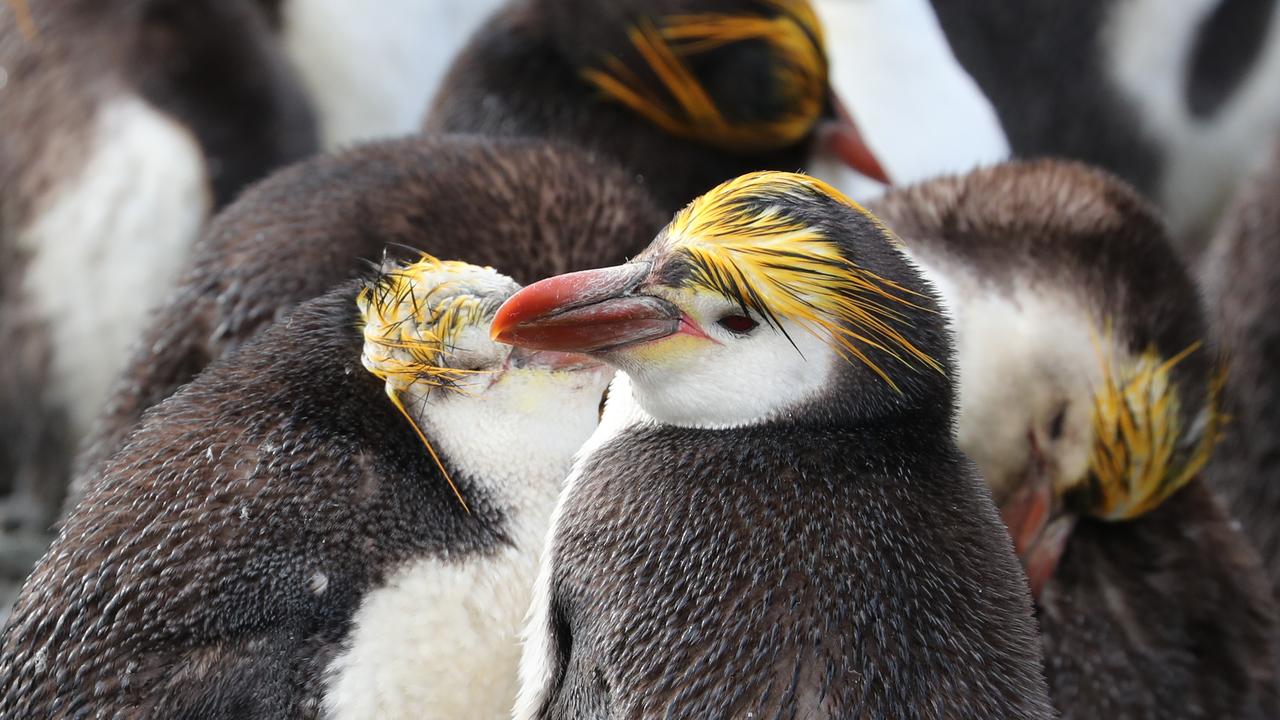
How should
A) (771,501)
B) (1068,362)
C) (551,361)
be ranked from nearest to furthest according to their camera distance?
1. (771,501)
2. (551,361)
3. (1068,362)

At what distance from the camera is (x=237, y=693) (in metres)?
1.13

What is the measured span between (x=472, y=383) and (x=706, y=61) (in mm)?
913

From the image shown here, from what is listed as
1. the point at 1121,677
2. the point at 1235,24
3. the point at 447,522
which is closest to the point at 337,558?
the point at 447,522

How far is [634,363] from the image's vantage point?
3.67ft

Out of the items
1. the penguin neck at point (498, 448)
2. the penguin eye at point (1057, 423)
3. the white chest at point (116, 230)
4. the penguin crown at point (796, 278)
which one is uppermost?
the penguin crown at point (796, 278)

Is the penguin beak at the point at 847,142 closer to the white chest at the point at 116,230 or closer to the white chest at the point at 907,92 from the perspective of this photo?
the white chest at the point at 907,92

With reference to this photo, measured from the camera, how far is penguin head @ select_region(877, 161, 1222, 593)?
65.5 inches

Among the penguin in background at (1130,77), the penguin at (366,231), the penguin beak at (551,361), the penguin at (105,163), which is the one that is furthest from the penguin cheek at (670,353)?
the penguin in background at (1130,77)

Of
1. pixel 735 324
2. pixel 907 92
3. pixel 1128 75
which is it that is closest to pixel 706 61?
pixel 907 92

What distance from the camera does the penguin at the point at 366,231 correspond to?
1.60 m

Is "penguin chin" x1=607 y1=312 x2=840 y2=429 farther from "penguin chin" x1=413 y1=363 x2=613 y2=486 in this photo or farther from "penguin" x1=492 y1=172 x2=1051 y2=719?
"penguin chin" x1=413 y1=363 x2=613 y2=486

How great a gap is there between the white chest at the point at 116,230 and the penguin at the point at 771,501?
4.51 feet

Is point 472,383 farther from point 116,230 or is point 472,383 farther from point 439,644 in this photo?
point 116,230

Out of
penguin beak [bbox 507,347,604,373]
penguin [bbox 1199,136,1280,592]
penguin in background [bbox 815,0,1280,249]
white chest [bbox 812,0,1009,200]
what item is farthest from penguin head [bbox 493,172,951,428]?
penguin in background [bbox 815,0,1280,249]
